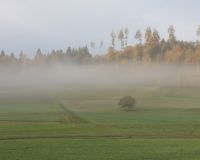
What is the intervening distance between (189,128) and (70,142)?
72.7ft

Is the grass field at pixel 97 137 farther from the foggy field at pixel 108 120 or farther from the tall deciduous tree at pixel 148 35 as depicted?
the tall deciduous tree at pixel 148 35

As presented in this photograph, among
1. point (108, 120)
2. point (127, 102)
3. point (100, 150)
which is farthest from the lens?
point (127, 102)

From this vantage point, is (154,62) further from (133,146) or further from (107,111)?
(133,146)

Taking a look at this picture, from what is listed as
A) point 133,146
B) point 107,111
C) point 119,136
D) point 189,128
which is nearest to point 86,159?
point 133,146

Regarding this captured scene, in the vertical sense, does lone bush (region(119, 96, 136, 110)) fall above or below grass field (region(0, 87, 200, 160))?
below

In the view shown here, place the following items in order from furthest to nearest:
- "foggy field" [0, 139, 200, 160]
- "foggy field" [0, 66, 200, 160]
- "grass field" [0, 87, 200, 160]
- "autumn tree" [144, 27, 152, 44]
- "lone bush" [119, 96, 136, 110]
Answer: "autumn tree" [144, 27, 152, 44]
"lone bush" [119, 96, 136, 110]
"foggy field" [0, 66, 200, 160]
"grass field" [0, 87, 200, 160]
"foggy field" [0, 139, 200, 160]

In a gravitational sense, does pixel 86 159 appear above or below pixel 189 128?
above

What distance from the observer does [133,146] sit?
37.4 meters

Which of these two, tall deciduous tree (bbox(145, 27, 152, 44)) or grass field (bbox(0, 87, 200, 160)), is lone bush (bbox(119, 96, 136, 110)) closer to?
grass field (bbox(0, 87, 200, 160))

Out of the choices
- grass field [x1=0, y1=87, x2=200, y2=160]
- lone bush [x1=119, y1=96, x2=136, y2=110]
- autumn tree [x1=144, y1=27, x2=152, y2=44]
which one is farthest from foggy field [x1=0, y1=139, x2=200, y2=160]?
autumn tree [x1=144, y1=27, x2=152, y2=44]

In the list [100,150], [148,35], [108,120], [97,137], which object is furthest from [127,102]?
[148,35]

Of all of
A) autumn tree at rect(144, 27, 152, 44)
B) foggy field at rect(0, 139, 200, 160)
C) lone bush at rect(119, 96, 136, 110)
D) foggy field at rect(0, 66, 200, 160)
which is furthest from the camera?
autumn tree at rect(144, 27, 152, 44)

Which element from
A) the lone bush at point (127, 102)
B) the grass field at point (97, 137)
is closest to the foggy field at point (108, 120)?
the grass field at point (97, 137)

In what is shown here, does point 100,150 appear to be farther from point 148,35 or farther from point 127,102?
point 148,35
